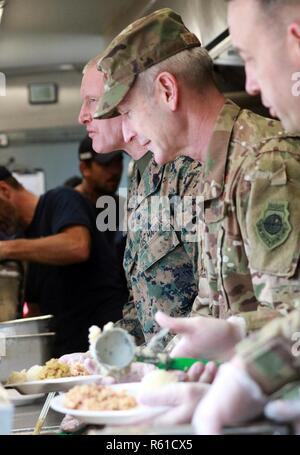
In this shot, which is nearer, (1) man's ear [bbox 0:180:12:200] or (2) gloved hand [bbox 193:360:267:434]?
(2) gloved hand [bbox 193:360:267:434]

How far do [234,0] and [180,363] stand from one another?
0.72m

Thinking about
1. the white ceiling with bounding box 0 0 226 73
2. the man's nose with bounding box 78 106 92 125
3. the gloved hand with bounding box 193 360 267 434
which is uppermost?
the white ceiling with bounding box 0 0 226 73

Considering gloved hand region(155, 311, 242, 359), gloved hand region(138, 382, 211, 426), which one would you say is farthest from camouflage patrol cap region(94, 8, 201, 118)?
gloved hand region(138, 382, 211, 426)

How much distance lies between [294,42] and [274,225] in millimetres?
420

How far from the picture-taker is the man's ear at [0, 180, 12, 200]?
4348 mm

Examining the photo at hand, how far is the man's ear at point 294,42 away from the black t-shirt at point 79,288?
2.64 metres

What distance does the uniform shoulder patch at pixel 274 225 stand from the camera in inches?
74.2

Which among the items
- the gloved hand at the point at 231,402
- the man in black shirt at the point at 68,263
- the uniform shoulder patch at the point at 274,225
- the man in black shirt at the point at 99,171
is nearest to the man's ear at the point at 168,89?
the uniform shoulder patch at the point at 274,225

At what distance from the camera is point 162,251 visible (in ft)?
9.10

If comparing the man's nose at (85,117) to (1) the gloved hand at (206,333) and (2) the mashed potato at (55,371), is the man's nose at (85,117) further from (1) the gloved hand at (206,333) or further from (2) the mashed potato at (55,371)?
(1) the gloved hand at (206,333)

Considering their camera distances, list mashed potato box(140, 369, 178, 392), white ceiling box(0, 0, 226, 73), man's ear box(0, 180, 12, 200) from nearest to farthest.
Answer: mashed potato box(140, 369, 178, 392) < man's ear box(0, 180, 12, 200) < white ceiling box(0, 0, 226, 73)

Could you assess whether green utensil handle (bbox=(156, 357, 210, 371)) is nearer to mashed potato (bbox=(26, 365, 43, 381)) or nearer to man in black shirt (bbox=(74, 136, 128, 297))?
mashed potato (bbox=(26, 365, 43, 381))

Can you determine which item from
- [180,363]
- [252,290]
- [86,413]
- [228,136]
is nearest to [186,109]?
[228,136]

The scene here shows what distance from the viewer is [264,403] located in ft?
4.36
